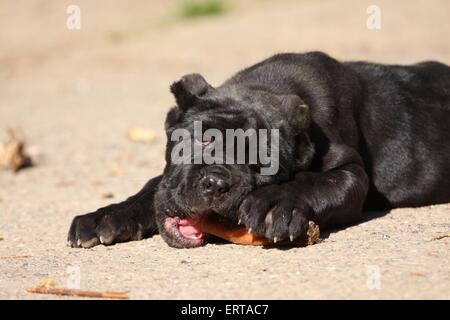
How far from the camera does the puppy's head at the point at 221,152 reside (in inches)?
208

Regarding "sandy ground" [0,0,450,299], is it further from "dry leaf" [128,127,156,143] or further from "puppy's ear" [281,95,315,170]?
"puppy's ear" [281,95,315,170]

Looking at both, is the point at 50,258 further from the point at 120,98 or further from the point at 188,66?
the point at 188,66

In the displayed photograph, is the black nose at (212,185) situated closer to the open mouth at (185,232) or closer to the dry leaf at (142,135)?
the open mouth at (185,232)

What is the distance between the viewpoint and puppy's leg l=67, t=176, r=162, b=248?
580cm

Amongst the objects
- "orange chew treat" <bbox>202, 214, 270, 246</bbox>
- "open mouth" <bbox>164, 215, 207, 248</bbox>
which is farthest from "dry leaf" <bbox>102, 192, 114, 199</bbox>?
"orange chew treat" <bbox>202, 214, 270, 246</bbox>

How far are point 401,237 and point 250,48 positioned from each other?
11330mm

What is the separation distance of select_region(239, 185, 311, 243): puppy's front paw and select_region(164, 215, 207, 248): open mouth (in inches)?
16.4

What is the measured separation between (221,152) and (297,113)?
678mm

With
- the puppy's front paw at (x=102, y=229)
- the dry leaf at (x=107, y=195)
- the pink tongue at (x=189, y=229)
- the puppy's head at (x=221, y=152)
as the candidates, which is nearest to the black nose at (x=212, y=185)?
the puppy's head at (x=221, y=152)

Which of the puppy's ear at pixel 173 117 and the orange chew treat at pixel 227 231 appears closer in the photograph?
the orange chew treat at pixel 227 231

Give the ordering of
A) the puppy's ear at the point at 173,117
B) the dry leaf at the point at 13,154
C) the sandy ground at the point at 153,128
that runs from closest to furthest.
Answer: the sandy ground at the point at 153,128 → the puppy's ear at the point at 173,117 → the dry leaf at the point at 13,154

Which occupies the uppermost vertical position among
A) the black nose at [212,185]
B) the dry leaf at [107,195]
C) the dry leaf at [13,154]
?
the black nose at [212,185]

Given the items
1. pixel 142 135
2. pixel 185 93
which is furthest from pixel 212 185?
pixel 142 135

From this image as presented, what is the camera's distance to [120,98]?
45.8 ft
